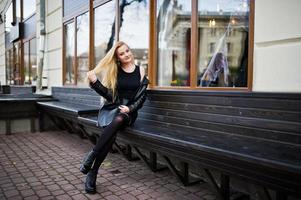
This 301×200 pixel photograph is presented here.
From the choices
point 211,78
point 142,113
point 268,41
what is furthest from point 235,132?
point 142,113

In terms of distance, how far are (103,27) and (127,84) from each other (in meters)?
3.19

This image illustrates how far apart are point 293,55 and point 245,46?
88 centimetres

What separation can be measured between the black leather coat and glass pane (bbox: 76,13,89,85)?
3531 millimetres

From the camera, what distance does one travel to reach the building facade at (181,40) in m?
2.93

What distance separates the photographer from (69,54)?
26.3ft

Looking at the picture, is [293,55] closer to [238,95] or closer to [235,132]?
[238,95]

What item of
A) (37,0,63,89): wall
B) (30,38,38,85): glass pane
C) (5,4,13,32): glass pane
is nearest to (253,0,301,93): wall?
(37,0,63,89): wall

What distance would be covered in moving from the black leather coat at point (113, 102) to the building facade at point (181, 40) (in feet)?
2.33

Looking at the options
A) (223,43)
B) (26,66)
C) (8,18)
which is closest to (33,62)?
(26,66)

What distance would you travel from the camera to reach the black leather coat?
3682mm

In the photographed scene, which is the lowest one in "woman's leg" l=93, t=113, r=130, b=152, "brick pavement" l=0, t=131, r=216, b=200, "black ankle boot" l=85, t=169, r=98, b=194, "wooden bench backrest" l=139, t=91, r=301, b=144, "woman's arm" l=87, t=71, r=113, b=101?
"brick pavement" l=0, t=131, r=216, b=200

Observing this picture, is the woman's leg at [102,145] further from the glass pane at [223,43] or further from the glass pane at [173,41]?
the glass pane at [173,41]

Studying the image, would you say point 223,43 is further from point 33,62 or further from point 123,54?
point 33,62

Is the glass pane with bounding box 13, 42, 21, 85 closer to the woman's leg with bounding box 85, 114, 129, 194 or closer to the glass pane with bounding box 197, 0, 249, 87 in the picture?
the glass pane with bounding box 197, 0, 249, 87
